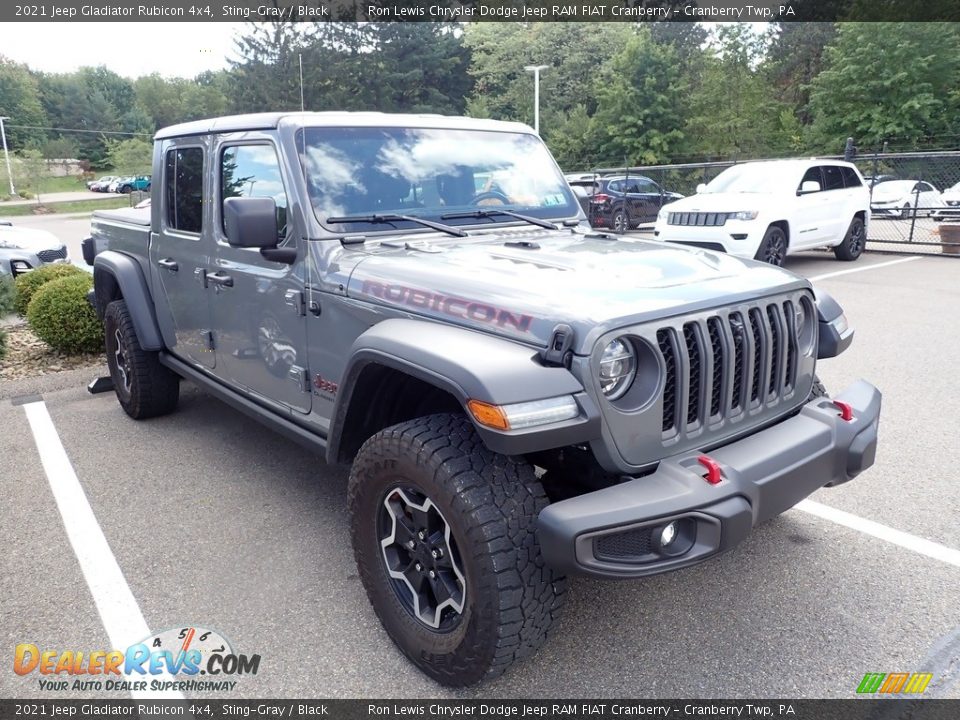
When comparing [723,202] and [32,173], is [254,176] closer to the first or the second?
[723,202]

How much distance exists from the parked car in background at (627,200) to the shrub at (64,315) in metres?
12.4

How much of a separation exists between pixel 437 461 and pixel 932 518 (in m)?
2.72

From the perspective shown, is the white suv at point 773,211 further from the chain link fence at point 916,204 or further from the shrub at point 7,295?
the shrub at point 7,295

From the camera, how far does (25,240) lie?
12.1 metres

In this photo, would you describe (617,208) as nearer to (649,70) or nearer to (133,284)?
(133,284)

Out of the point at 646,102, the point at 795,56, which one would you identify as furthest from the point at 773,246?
the point at 795,56

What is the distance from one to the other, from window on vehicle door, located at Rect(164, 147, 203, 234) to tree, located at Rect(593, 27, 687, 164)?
123 ft

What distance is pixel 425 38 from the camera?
122 ft

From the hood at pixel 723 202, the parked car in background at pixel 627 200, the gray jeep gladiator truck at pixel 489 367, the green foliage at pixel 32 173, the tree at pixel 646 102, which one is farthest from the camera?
the green foliage at pixel 32 173

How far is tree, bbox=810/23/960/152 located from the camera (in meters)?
31.8

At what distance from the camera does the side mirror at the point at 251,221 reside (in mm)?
2928

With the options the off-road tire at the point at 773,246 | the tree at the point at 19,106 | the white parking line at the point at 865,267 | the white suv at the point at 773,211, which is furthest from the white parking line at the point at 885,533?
the tree at the point at 19,106

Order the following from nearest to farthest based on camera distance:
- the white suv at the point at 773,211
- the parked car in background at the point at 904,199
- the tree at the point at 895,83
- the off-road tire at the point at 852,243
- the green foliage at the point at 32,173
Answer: the white suv at the point at 773,211 → the off-road tire at the point at 852,243 → the parked car in background at the point at 904,199 → the tree at the point at 895,83 → the green foliage at the point at 32,173

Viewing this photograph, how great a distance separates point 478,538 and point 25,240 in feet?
42.0
